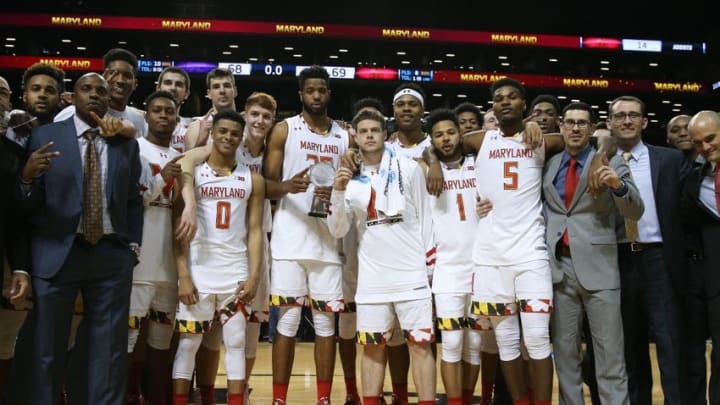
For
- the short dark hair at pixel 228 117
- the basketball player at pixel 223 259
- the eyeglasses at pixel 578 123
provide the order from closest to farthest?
the basketball player at pixel 223 259, the eyeglasses at pixel 578 123, the short dark hair at pixel 228 117

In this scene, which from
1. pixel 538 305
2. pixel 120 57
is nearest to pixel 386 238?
pixel 538 305

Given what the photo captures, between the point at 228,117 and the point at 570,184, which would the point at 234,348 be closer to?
the point at 228,117

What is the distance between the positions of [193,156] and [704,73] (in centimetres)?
2120

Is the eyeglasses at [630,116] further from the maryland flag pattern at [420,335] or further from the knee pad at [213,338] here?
the knee pad at [213,338]

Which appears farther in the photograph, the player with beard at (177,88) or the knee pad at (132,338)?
the player with beard at (177,88)

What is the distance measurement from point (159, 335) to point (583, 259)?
269cm

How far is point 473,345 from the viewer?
4820 millimetres

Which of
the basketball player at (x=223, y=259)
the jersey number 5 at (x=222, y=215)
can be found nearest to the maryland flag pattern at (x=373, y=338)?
the basketball player at (x=223, y=259)

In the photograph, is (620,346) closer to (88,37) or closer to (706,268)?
(706,268)

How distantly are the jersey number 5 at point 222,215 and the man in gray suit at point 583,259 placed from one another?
202cm

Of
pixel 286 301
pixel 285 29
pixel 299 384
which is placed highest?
pixel 285 29

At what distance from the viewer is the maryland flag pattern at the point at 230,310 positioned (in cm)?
445

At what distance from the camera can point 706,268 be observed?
463 cm

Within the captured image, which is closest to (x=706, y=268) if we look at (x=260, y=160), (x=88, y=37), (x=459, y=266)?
(x=459, y=266)
